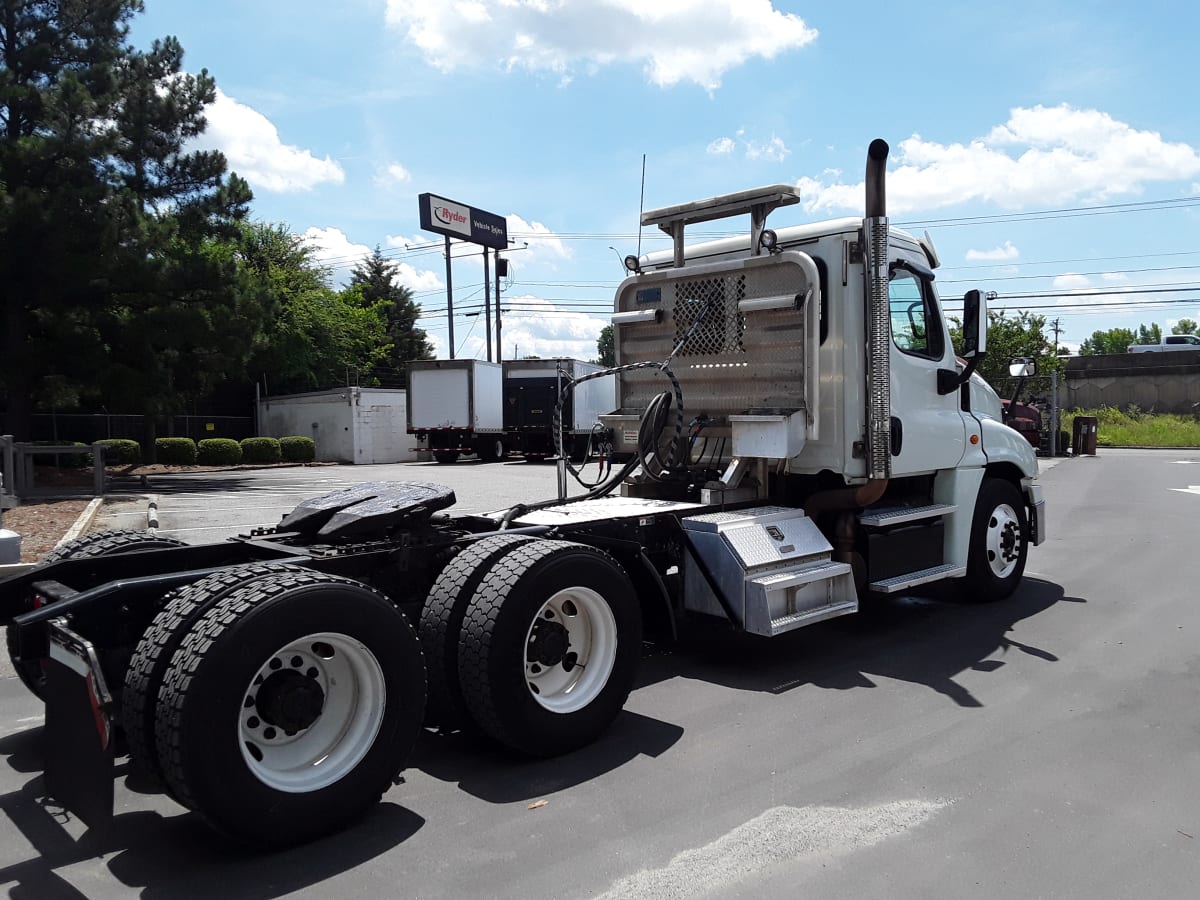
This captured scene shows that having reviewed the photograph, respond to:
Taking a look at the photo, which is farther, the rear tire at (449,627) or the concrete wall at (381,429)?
the concrete wall at (381,429)

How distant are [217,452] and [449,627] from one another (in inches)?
1148

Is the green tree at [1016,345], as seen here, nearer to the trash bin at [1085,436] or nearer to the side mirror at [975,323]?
the trash bin at [1085,436]

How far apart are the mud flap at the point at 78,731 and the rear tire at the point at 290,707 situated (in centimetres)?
18

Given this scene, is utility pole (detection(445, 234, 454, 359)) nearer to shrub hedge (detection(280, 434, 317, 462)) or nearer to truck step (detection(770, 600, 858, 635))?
shrub hedge (detection(280, 434, 317, 462))

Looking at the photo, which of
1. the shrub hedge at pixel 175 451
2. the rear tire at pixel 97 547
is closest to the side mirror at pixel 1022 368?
the rear tire at pixel 97 547

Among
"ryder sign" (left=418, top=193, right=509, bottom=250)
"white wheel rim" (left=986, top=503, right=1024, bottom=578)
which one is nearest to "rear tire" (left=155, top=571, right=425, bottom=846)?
"white wheel rim" (left=986, top=503, right=1024, bottom=578)

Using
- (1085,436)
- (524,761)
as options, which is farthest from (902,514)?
(1085,436)

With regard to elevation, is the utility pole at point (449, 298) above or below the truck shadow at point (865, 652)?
above

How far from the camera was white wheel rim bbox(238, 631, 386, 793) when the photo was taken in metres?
3.52

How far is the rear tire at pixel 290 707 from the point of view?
10.5 feet

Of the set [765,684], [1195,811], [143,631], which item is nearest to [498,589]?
[143,631]

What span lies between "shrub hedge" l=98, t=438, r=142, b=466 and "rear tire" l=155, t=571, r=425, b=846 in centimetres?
2812

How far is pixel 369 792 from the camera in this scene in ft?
12.1

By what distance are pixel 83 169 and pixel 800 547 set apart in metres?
19.4
